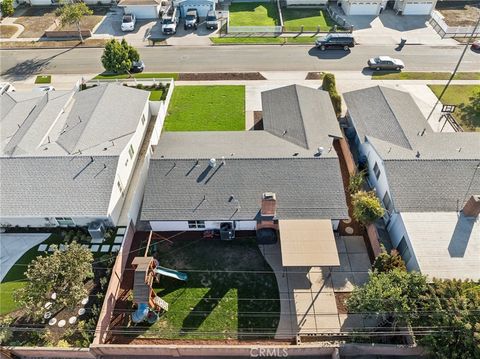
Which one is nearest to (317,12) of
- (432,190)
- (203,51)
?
(203,51)

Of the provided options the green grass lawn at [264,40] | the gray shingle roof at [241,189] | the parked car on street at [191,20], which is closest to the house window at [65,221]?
the gray shingle roof at [241,189]

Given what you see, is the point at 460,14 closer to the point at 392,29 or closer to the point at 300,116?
the point at 392,29

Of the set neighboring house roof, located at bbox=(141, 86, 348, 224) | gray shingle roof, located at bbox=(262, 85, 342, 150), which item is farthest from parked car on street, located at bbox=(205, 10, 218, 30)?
neighboring house roof, located at bbox=(141, 86, 348, 224)

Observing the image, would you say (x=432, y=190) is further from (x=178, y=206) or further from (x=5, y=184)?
(x=5, y=184)

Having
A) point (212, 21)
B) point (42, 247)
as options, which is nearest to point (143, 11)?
point (212, 21)

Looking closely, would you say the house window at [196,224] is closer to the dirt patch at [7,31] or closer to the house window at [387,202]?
the house window at [387,202]

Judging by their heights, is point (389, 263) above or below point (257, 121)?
below
